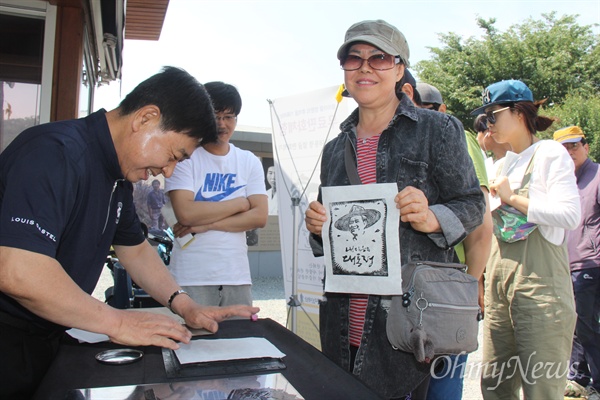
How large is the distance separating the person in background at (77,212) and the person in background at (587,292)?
3628mm

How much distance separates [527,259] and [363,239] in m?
1.46

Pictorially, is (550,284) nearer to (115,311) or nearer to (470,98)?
(115,311)

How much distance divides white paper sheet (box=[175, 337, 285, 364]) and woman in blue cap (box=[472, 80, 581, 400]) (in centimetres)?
170

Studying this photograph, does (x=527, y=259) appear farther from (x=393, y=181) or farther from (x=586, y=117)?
→ (x=586, y=117)

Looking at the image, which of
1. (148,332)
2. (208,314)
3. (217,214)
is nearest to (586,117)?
(217,214)

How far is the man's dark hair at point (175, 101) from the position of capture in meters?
1.52

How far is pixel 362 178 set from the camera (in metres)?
1.79

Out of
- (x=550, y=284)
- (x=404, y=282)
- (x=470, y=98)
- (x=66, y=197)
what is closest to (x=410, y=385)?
(x=404, y=282)

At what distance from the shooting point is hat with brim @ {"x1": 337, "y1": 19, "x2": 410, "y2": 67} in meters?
1.74

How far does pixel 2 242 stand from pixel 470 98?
26.1m

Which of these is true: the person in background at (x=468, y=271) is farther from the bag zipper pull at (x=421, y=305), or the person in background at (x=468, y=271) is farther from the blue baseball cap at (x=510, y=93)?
the bag zipper pull at (x=421, y=305)

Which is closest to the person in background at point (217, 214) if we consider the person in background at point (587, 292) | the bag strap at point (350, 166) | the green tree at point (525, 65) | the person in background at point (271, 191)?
the bag strap at point (350, 166)

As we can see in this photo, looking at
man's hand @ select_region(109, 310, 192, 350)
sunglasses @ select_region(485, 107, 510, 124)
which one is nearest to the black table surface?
man's hand @ select_region(109, 310, 192, 350)

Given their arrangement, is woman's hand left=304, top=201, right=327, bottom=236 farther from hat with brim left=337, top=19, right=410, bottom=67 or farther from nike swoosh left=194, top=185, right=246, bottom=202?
nike swoosh left=194, top=185, right=246, bottom=202
